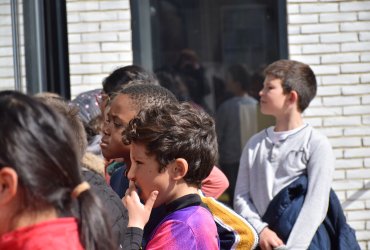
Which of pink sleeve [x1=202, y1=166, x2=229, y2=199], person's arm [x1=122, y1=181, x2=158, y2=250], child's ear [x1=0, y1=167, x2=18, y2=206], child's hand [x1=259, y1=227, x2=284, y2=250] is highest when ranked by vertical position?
child's ear [x1=0, y1=167, x2=18, y2=206]

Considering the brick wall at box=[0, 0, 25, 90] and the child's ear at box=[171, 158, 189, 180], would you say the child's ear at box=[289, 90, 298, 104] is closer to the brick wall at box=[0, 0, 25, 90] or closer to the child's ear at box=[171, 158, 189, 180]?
the brick wall at box=[0, 0, 25, 90]

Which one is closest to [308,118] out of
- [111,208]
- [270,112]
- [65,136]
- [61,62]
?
[270,112]

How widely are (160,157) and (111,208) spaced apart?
0.83 ft

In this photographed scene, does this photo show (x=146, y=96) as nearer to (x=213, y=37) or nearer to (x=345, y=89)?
(x=345, y=89)

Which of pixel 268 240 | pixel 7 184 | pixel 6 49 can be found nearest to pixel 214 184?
pixel 268 240

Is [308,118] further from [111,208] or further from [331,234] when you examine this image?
[111,208]

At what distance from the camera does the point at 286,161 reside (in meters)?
5.25

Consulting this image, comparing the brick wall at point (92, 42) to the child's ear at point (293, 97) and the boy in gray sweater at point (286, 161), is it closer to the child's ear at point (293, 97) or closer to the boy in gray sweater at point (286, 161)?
the boy in gray sweater at point (286, 161)

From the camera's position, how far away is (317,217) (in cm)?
507

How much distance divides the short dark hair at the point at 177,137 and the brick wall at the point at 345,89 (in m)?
3.79

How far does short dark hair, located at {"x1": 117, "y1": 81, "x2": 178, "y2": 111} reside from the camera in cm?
379

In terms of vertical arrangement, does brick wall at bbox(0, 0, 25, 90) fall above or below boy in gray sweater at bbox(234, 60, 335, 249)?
above

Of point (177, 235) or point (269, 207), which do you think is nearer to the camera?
point (177, 235)

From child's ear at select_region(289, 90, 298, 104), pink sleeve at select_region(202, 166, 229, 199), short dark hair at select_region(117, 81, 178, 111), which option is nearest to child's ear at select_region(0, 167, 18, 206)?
short dark hair at select_region(117, 81, 178, 111)
